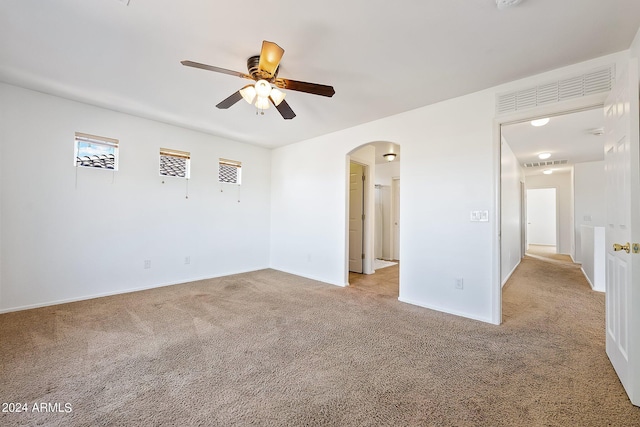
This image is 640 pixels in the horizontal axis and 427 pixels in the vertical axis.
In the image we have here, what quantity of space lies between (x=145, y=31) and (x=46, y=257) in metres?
3.02

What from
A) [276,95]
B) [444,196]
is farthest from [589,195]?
[276,95]

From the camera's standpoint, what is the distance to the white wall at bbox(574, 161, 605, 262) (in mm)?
6500

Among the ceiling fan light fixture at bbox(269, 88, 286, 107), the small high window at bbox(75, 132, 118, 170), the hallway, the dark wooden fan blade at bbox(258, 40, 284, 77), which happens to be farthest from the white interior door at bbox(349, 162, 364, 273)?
the small high window at bbox(75, 132, 118, 170)

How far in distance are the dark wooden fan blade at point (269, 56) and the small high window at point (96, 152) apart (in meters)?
2.93

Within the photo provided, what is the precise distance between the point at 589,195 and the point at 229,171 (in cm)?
858

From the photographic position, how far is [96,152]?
3629 millimetres

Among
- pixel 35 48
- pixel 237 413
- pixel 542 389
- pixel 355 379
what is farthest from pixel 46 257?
pixel 542 389

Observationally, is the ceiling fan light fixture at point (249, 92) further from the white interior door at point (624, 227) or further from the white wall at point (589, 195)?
the white wall at point (589, 195)

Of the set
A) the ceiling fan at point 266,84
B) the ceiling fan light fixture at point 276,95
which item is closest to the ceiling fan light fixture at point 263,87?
the ceiling fan at point 266,84

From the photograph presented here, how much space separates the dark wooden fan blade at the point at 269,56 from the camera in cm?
187

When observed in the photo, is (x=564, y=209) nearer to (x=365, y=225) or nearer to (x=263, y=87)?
(x=365, y=225)

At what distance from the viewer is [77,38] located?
2.15m

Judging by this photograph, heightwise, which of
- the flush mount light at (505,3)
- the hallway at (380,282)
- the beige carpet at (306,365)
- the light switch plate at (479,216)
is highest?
the flush mount light at (505,3)

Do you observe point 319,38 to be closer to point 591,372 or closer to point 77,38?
point 77,38
